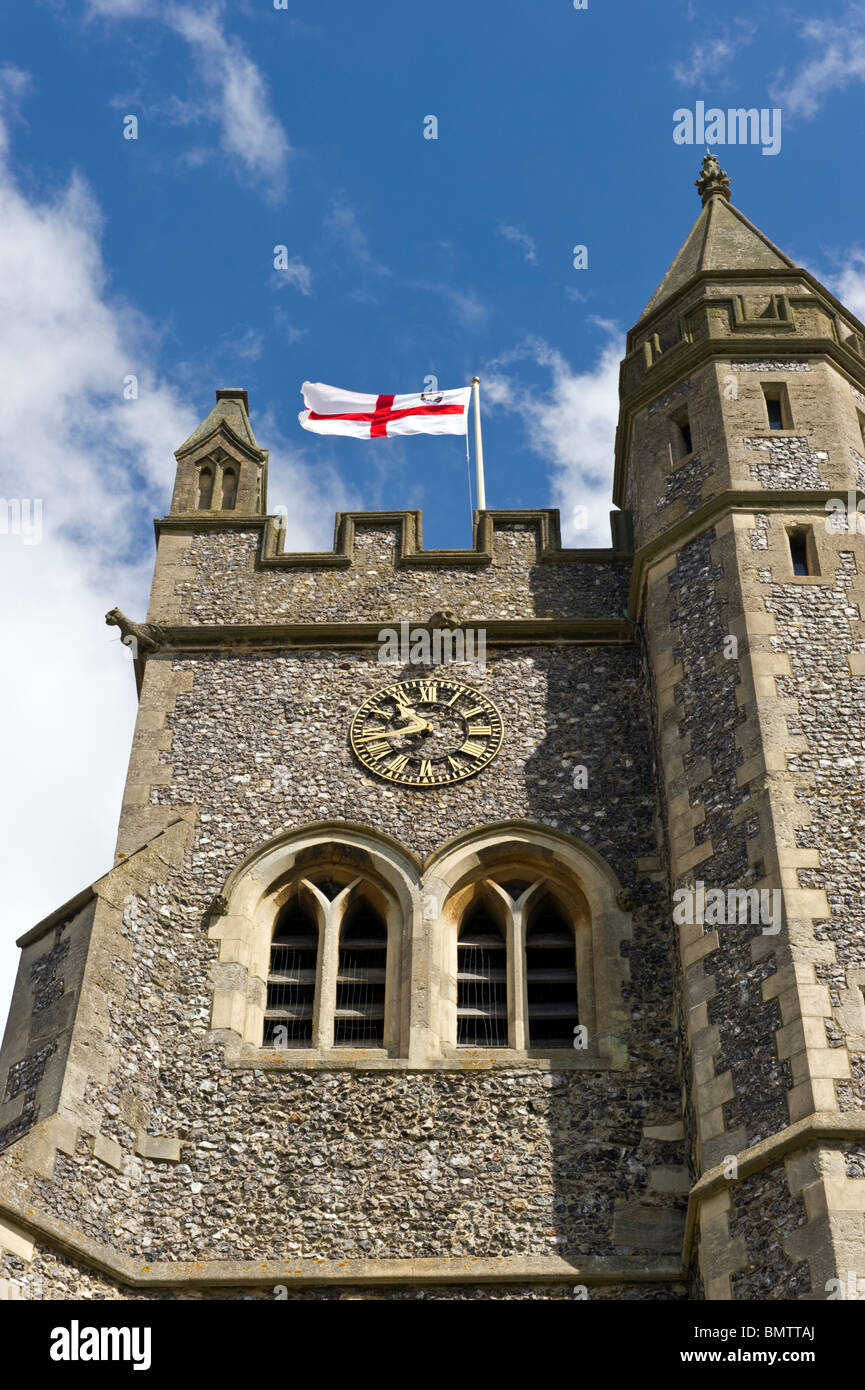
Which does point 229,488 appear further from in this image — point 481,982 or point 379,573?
point 481,982

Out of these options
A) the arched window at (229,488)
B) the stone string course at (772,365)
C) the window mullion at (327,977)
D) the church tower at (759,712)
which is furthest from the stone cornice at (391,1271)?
the arched window at (229,488)

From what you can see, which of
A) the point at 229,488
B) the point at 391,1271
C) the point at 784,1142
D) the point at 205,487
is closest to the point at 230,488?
the point at 229,488

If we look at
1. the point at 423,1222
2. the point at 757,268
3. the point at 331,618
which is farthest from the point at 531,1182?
the point at 757,268

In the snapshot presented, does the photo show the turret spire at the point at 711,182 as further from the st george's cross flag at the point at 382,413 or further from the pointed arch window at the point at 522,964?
the pointed arch window at the point at 522,964

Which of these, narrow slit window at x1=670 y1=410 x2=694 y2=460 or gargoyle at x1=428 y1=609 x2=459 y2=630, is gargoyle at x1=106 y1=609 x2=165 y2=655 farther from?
narrow slit window at x1=670 y1=410 x2=694 y2=460

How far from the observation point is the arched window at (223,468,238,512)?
23.2 metres

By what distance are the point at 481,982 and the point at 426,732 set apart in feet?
9.62

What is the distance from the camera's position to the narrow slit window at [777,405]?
20562mm

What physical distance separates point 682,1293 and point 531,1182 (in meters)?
1.50

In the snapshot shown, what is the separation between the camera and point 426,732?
19906 millimetres

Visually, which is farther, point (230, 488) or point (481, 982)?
point (230, 488)

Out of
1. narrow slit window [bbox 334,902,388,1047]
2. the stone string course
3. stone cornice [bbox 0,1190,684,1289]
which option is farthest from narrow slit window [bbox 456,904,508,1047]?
the stone string course

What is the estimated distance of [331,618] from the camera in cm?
→ 2139

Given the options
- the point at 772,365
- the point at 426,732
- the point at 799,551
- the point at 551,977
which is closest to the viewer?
the point at 551,977
